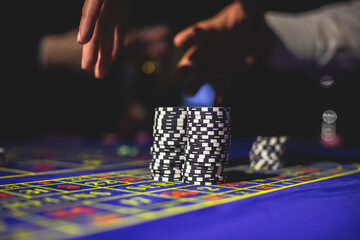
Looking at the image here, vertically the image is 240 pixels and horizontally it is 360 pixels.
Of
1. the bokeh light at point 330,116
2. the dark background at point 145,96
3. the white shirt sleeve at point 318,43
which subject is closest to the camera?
the white shirt sleeve at point 318,43

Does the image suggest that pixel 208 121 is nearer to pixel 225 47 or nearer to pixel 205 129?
pixel 205 129

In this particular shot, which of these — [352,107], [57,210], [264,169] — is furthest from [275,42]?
[352,107]

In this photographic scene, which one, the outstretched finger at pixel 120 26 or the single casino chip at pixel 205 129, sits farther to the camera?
the outstretched finger at pixel 120 26

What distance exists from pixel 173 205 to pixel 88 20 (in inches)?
48.7

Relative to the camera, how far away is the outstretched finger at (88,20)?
90.0 inches

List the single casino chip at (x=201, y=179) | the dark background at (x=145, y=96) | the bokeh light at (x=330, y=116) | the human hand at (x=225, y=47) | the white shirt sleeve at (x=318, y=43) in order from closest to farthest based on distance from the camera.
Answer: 1. the single casino chip at (x=201, y=179)
2. the human hand at (x=225, y=47)
3. the white shirt sleeve at (x=318, y=43)
4. the bokeh light at (x=330, y=116)
5. the dark background at (x=145, y=96)

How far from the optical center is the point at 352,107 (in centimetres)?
766

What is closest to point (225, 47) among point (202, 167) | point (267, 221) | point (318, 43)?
point (318, 43)

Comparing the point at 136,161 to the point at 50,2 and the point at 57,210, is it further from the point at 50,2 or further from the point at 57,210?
the point at 50,2

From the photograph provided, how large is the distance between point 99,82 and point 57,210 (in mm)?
7387

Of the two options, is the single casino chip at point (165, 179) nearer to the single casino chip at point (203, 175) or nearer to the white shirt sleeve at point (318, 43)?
the single casino chip at point (203, 175)

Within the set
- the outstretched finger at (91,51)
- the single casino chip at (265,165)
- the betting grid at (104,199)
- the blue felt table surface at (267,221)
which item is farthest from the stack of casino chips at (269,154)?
the outstretched finger at (91,51)

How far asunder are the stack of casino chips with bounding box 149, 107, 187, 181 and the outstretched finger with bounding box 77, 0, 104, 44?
0.65m

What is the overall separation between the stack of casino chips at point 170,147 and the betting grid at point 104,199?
0.30 ft
